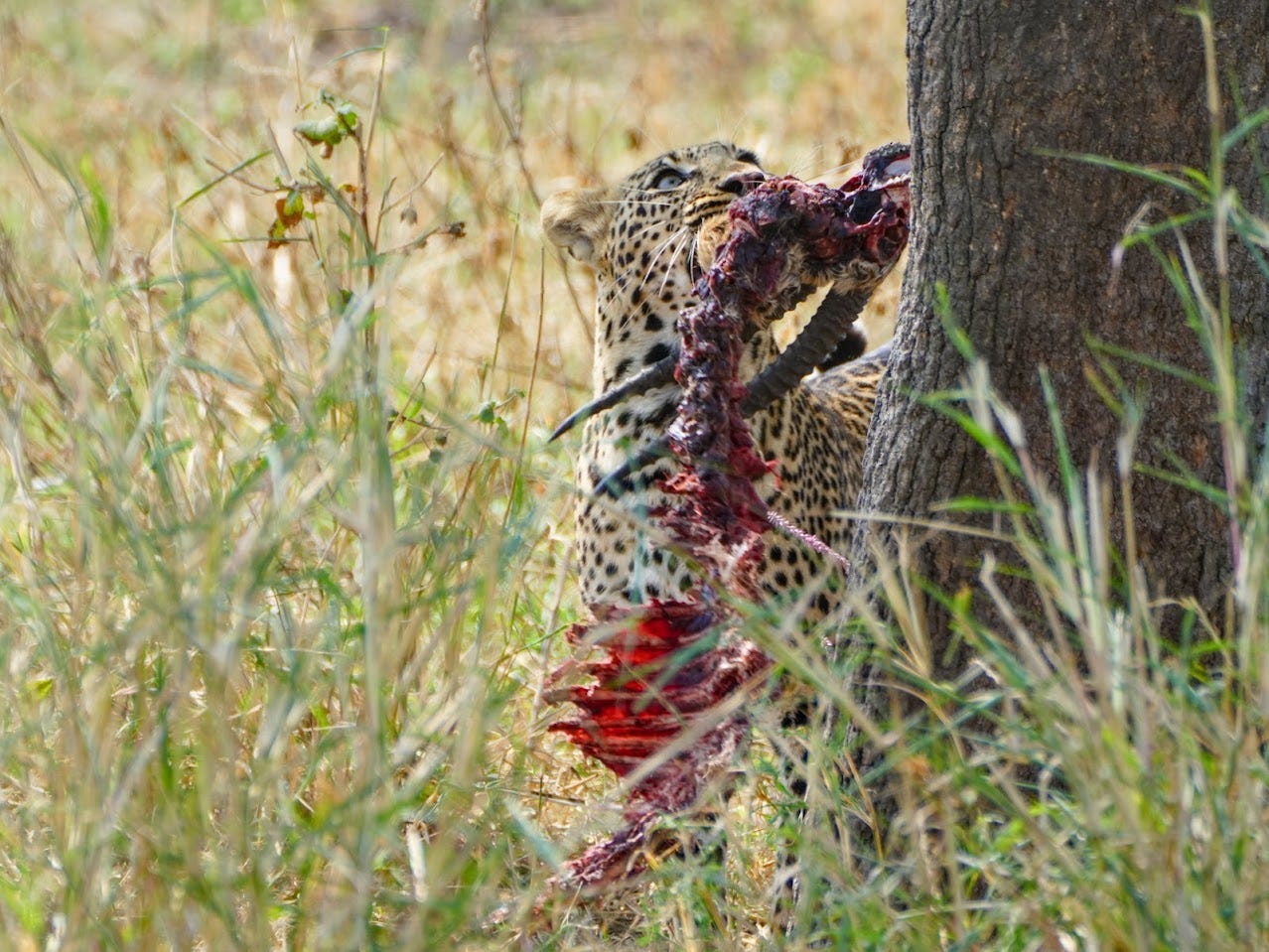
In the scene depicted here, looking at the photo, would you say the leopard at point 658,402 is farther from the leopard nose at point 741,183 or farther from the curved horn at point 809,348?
the curved horn at point 809,348

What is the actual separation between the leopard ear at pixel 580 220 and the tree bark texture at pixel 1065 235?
4.37 ft

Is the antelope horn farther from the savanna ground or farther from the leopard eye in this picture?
the leopard eye

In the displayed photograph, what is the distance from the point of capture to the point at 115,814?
2025mm

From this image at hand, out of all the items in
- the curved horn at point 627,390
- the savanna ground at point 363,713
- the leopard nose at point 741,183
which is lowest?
the savanna ground at point 363,713

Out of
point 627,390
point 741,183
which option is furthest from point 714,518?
point 741,183

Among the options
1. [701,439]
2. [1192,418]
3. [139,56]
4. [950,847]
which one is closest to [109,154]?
[139,56]

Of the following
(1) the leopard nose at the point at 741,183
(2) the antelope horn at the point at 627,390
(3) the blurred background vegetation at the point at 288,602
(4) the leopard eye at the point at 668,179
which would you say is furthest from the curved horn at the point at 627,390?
(4) the leopard eye at the point at 668,179

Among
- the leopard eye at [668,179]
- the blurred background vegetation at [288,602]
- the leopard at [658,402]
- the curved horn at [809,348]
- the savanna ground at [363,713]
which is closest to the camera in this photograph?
the savanna ground at [363,713]

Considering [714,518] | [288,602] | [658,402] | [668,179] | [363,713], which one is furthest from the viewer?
[668,179]

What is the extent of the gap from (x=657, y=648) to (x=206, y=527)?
3.09 feet

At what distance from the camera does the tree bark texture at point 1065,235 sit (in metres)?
2.64

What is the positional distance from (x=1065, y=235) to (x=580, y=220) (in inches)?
62.8

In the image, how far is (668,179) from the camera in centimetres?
402

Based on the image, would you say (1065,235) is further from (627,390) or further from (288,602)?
(288,602)
